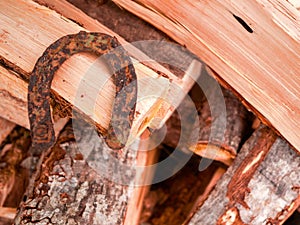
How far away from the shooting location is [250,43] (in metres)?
2.01

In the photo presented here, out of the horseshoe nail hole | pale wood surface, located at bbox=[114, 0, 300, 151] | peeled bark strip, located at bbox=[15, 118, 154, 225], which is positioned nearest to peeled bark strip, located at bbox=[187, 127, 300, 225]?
pale wood surface, located at bbox=[114, 0, 300, 151]

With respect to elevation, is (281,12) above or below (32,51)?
above

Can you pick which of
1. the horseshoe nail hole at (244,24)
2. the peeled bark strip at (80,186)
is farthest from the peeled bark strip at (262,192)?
the horseshoe nail hole at (244,24)

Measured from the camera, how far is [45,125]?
1.77 metres

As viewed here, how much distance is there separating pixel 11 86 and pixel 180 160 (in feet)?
3.60

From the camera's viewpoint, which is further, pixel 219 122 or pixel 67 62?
pixel 219 122

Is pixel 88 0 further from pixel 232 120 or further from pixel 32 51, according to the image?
pixel 232 120

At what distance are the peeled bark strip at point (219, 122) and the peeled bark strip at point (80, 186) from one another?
378 millimetres

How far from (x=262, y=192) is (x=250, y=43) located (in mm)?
686

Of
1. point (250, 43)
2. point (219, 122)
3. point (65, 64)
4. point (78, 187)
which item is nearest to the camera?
point (65, 64)

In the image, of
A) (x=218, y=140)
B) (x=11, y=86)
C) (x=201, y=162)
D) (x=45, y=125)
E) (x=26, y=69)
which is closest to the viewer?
(x=45, y=125)

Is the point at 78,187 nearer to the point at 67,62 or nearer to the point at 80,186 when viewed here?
the point at 80,186

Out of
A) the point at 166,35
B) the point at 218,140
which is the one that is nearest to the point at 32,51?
the point at 166,35

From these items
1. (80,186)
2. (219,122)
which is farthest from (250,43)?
(80,186)
